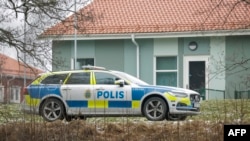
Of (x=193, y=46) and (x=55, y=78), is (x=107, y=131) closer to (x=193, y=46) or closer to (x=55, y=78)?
(x=55, y=78)

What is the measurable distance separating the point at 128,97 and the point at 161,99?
2.91 ft

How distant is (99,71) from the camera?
1483 centimetres

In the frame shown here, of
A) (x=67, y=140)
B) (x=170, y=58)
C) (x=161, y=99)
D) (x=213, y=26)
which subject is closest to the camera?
(x=67, y=140)

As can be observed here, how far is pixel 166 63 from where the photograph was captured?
2466 cm

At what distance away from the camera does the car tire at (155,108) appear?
13.9 meters

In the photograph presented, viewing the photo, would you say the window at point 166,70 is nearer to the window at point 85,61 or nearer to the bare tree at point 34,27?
the window at point 85,61

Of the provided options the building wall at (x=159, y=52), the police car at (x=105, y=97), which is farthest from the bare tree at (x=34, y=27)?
the building wall at (x=159, y=52)

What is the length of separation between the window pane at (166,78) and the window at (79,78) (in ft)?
32.4

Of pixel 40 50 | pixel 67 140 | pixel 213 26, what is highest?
pixel 213 26

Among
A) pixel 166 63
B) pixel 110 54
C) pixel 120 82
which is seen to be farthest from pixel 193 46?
pixel 120 82

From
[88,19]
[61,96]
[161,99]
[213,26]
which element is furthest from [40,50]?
[213,26]

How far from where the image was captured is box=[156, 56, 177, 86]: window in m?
24.5

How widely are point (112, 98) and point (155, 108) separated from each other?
3.94 feet

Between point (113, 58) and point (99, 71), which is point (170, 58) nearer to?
point (113, 58)
